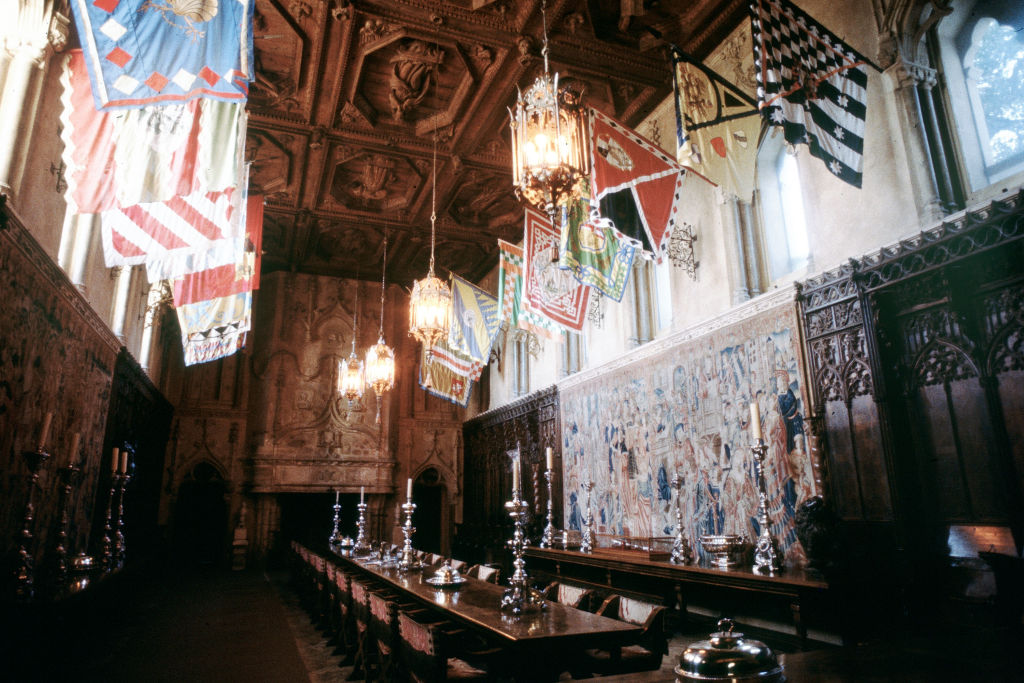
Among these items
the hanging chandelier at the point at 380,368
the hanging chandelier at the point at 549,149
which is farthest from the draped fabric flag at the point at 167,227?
the hanging chandelier at the point at 380,368

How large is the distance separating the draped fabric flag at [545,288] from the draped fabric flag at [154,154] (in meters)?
4.36

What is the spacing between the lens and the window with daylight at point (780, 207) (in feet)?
24.9

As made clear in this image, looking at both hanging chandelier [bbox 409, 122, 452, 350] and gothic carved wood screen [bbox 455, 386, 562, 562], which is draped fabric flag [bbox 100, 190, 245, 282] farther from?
gothic carved wood screen [bbox 455, 386, 562, 562]

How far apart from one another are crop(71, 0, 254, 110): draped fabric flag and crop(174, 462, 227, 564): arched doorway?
1380 cm

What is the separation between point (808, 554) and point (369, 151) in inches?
370

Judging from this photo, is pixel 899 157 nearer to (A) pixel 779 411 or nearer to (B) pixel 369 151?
(A) pixel 779 411

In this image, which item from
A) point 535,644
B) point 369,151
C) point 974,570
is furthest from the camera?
point 369,151

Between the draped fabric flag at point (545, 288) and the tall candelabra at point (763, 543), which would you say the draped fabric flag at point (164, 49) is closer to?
the draped fabric flag at point (545, 288)

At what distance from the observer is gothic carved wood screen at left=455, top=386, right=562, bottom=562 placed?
1256cm

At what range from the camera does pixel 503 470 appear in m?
15.1

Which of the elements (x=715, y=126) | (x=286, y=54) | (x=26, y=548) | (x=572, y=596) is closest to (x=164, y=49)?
(x=26, y=548)

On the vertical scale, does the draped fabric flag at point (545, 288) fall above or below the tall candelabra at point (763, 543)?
above

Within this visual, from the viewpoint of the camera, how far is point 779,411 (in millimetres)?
6863

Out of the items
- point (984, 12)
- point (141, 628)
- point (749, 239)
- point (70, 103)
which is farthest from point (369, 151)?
point (984, 12)
